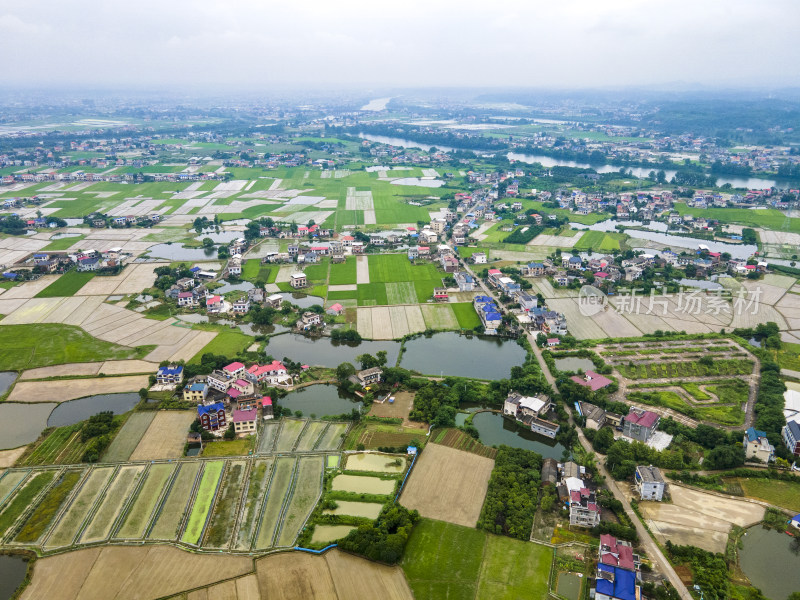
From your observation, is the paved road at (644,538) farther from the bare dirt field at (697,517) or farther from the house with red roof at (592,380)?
the house with red roof at (592,380)

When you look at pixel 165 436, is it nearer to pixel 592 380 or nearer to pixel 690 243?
pixel 592 380

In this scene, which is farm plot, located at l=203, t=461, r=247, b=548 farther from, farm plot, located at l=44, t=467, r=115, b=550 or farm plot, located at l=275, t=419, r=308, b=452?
farm plot, located at l=44, t=467, r=115, b=550

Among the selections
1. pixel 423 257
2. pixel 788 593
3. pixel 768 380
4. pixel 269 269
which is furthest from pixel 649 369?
pixel 269 269

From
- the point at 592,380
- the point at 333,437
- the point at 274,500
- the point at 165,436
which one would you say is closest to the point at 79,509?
the point at 165,436

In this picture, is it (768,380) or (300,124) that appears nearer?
(768,380)

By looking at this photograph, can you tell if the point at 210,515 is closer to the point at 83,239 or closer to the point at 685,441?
the point at 685,441

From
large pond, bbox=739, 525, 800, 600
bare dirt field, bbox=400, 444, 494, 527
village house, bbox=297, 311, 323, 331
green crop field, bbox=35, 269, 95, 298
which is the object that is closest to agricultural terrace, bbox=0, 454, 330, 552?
bare dirt field, bbox=400, 444, 494, 527
